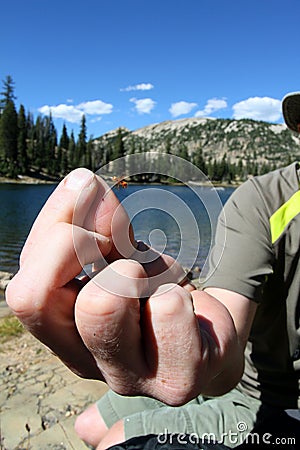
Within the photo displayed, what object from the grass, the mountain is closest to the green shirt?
the grass

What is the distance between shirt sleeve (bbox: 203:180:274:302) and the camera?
1935 millimetres

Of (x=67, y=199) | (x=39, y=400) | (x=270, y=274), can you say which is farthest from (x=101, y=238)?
(x=39, y=400)

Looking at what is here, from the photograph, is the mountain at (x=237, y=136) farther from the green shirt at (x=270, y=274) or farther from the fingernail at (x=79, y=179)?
the fingernail at (x=79, y=179)

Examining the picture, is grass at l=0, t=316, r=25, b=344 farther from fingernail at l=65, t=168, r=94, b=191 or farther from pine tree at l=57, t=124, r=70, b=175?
fingernail at l=65, t=168, r=94, b=191

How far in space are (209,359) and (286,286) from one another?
1.40 m

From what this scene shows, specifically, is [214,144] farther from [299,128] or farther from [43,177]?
[299,128]

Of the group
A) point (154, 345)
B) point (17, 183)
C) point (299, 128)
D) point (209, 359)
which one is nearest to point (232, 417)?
point (209, 359)

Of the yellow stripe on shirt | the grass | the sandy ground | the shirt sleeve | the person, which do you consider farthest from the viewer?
the grass

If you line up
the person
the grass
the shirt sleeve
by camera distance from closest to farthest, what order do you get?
the person → the shirt sleeve → the grass

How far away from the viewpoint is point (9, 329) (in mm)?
5617

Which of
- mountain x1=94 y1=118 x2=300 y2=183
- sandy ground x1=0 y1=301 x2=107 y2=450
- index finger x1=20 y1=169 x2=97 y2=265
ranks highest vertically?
mountain x1=94 y1=118 x2=300 y2=183

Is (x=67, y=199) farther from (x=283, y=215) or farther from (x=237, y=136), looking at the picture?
(x=237, y=136)

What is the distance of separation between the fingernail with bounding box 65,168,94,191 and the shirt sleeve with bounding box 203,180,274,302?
42.9 inches

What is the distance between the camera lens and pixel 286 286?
2.15 m
